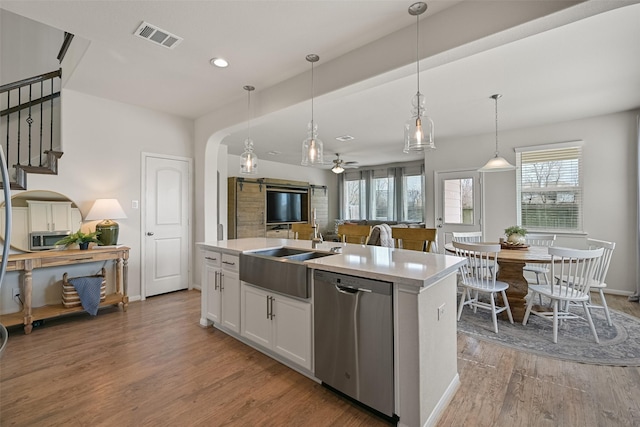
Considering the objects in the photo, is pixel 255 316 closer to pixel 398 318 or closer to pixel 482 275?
pixel 398 318

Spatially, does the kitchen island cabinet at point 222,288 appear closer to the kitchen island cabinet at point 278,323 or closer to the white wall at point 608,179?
the kitchen island cabinet at point 278,323

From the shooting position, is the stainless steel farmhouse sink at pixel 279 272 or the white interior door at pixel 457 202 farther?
the white interior door at pixel 457 202

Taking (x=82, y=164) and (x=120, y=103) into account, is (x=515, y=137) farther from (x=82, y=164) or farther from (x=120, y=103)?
(x=82, y=164)

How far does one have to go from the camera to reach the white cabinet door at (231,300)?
8.94 feet

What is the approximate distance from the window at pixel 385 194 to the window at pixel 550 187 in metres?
2.92

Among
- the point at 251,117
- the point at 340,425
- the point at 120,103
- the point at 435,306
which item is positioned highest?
the point at 120,103

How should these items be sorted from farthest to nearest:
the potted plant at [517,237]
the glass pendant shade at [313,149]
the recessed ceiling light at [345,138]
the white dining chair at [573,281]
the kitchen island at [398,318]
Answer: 1. the recessed ceiling light at [345,138]
2. the potted plant at [517,237]
3. the glass pendant shade at [313,149]
4. the white dining chair at [573,281]
5. the kitchen island at [398,318]

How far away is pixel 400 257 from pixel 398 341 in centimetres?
72

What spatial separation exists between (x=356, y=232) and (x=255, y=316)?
5.16ft

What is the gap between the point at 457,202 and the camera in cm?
575

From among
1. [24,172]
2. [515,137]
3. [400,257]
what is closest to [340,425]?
[400,257]

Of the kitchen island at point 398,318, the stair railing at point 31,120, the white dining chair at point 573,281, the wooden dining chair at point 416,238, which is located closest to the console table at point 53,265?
the stair railing at point 31,120

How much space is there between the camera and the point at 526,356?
8.19 ft

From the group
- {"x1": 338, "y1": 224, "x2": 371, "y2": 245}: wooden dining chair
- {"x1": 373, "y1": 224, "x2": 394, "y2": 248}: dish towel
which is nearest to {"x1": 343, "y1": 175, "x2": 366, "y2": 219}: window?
{"x1": 338, "y1": 224, "x2": 371, "y2": 245}: wooden dining chair
